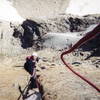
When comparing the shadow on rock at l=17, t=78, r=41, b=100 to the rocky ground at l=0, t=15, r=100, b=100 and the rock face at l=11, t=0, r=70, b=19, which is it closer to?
the rocky ground at l=0, t=15, r=100, b=100

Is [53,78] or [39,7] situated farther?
[39,7]

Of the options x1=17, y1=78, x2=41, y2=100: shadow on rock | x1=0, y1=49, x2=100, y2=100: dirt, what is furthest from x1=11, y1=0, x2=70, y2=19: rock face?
x1=17, y1=78, x2=41, y2=100: shadow on rock

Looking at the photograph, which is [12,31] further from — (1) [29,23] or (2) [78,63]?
(2) [78,63]

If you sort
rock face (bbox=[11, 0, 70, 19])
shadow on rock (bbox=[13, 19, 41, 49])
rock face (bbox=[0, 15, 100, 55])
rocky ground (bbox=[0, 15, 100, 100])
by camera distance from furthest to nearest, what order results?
rock face (bbox=[11, 0, 70, 19]), shadow on rock (bbox=[13, 19, 41, 49]), rock face (bbox=[0, 15, 100, 55]), rocky ground (bbox=[0, 15, 100, 100])

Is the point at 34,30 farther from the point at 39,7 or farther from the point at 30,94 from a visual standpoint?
the point at 30,94

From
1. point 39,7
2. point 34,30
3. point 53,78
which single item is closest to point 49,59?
point 34,30

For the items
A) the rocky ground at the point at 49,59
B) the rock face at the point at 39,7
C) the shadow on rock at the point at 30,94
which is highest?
the rock face at the point at 39,7

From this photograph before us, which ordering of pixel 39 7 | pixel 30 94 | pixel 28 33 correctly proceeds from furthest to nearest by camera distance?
pixel 39 7 → pixel 28 33 → pixel 30 94

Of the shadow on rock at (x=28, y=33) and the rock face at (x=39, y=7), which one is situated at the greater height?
the rock face at (x=39, y=7)

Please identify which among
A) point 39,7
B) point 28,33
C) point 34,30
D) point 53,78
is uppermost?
point 39,7

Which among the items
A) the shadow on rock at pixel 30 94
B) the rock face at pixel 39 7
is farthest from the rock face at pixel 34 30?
the shadow on rock at pixel 30 94

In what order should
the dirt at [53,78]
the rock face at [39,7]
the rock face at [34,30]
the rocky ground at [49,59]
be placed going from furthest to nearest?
the rock face at [39,7], the rock face at [34,30], the rocky ground at [49,59], the dirt at [53,78]

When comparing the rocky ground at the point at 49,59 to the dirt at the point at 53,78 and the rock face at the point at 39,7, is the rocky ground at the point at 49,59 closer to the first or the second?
the dirt at the point at 53,78

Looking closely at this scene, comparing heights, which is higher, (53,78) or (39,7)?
(39,7)
